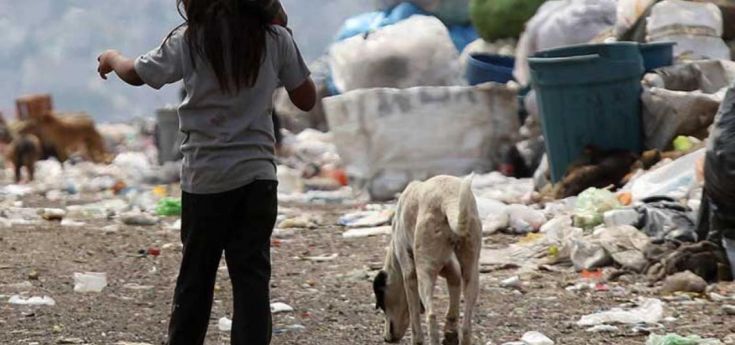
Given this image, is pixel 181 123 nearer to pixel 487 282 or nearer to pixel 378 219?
pixel 487 282

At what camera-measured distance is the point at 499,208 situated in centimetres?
834

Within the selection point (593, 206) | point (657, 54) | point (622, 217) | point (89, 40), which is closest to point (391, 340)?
point (622, 217)

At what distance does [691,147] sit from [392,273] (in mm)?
4444

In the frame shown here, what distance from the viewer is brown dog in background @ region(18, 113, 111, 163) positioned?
17344 millimetres

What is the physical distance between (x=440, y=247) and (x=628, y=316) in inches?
53.1

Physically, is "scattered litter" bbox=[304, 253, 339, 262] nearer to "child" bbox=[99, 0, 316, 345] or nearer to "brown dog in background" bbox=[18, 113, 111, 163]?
"child" bbox=[99, 0, 316, 345]

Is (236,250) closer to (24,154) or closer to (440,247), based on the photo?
(440,247)

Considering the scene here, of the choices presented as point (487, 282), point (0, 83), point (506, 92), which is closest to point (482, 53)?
point (506, 92)

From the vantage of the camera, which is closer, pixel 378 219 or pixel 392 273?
pixel 392 273

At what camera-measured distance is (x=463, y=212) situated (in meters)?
4.07

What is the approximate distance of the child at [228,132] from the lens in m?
3.58

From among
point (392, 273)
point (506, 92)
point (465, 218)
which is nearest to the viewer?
point (465, 218)

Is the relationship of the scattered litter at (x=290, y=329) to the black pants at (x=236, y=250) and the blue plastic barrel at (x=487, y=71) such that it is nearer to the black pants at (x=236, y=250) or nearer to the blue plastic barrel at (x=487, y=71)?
the black pants at (x=236, y=250)

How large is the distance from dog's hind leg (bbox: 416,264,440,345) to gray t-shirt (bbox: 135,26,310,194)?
731 millimetres
